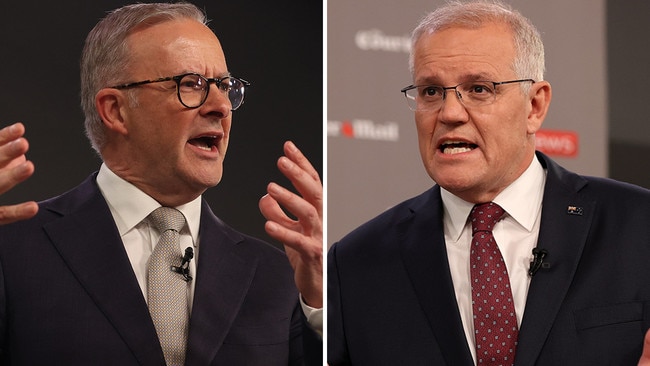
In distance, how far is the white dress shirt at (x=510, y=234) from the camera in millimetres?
3186

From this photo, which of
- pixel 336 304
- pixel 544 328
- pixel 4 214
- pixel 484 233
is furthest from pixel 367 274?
pixel 4 214

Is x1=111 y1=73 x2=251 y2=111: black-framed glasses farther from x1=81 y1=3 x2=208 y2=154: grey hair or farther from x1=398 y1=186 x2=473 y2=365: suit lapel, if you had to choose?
x1=398 y1=186 x2=473 y2=365: suit lapel

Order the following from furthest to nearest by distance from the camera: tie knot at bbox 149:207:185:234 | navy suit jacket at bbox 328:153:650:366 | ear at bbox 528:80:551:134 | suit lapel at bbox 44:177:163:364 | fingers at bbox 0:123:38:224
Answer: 1. ear at bbox 528:80:551:134
2. navy suit jacket at bbox 328:153:650:366
3. tie knot at bbox 149:207:185:234
4. suit lapel at bbox 44:177:163:364
5. fingers at bbox 0:123:38:224

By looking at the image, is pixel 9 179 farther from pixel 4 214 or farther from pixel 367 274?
pixel 367 274

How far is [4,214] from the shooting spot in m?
2.63

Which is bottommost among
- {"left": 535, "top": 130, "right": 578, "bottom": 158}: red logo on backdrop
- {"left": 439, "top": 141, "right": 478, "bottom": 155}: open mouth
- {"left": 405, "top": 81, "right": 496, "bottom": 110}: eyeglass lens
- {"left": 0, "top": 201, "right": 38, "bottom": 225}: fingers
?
{"left": 0, "top": 201, "right": 38, "bottom": 225}: fingers

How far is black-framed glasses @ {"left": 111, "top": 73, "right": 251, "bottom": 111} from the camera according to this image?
2871 mm

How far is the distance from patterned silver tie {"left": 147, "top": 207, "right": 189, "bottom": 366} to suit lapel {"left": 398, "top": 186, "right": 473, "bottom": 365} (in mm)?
843

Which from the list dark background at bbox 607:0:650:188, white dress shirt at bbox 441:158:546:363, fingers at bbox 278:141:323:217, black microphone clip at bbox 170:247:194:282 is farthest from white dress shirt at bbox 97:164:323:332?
dark background at bbox 607:0:650:188

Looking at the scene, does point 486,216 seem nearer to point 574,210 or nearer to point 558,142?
point 574,210

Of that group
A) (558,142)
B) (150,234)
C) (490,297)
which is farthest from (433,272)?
(558,142)

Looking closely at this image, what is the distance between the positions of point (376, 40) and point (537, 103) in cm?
80

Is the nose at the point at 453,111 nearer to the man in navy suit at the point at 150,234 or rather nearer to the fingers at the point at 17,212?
the man in navy suit at the point at 150,234

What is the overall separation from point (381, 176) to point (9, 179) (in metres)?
1.60
